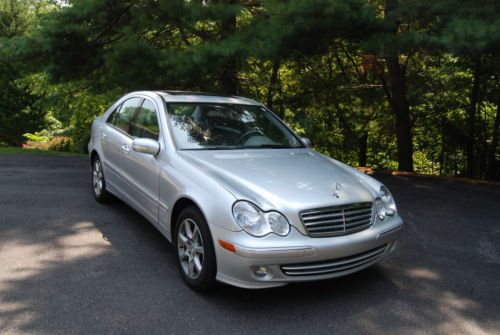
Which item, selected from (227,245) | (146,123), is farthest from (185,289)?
(146,123)

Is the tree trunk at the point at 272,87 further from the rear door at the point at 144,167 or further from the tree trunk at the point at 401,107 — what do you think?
the rear door at the point at 144,167

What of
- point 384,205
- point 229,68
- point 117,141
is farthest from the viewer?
point 229,68

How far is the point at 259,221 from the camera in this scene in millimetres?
3316

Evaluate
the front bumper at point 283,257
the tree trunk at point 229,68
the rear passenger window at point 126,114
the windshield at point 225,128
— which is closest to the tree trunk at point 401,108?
the tree trunk at point 229,68

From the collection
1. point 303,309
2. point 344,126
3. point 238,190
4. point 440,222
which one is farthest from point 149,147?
point 344,126

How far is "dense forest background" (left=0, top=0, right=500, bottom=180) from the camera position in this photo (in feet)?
23.0

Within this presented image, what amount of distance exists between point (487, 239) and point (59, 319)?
4.65 metres

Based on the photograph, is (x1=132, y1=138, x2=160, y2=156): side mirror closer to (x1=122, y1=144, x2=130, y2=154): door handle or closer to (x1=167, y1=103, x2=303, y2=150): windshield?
(x1=167, y1=103, x2=303, y2=150): windshield

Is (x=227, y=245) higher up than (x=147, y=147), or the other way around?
(x=147, y=147)

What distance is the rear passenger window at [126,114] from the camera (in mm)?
5418

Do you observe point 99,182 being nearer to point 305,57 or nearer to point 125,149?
point 125,149

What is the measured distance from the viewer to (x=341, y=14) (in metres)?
6.91

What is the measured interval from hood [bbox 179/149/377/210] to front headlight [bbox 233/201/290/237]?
0.06 m

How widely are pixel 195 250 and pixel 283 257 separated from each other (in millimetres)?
816
